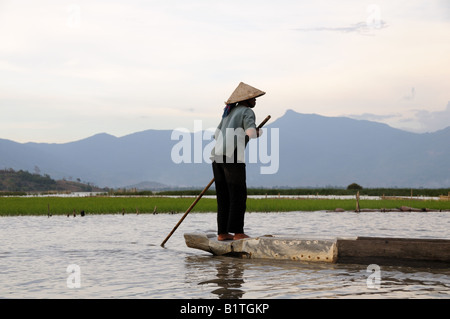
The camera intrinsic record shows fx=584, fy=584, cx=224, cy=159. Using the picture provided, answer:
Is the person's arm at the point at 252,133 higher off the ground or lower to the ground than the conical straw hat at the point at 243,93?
lower

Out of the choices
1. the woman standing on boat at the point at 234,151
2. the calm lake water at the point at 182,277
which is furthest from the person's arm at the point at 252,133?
the calm lake water at the point at 182,277

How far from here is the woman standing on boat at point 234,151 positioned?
1096cm

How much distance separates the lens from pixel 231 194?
36.7ft

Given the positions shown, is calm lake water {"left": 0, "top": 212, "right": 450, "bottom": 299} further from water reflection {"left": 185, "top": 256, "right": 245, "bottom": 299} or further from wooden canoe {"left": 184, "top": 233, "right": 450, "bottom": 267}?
wooden canoe {"left": 184, "top": 233, "right": 450, "bottom": 267}

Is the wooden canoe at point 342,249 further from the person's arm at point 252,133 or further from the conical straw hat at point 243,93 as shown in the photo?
the conical straw hat at point 243,93

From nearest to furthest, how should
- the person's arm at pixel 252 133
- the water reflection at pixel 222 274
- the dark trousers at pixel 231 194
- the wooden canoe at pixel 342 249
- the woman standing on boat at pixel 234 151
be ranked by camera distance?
1. the water reflection at pixel 222 274
2. the wooden canoe at pixel 342 249
3. the person's arm at pixel 252 133
4. the woman standing on boat at pixel 234 151
5. the dark trousers at pixel 231 194

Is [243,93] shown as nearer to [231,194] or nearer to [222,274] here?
[231,194]

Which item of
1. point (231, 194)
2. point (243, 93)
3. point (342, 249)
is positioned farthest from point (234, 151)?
point (342, 249)

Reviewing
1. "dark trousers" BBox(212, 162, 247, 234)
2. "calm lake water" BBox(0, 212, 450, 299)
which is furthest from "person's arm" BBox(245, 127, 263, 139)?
"calm lake water" BBox(0, 212, 450, 299)

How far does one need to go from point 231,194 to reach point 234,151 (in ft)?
2.73

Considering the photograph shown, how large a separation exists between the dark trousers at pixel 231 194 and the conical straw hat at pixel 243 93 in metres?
1.24
